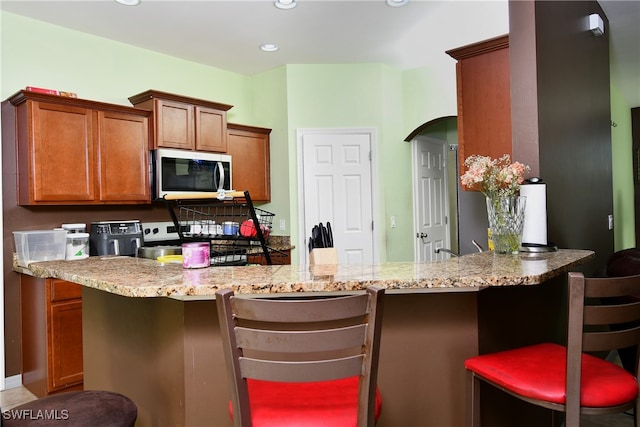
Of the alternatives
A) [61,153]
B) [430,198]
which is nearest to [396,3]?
[430,198]

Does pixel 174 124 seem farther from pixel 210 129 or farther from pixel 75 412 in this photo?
pixel 75 412

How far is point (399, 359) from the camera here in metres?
1.63

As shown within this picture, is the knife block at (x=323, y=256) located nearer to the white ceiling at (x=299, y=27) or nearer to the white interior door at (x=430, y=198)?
the white ceiling at (x=299, y=27)

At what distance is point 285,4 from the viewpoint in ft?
11.2

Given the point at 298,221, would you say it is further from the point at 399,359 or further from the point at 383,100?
the point at 399,359

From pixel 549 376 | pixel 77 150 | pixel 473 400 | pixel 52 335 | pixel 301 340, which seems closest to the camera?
pixel 301 340

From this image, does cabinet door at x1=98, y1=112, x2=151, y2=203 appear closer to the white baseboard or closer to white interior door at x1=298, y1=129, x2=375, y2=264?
the white baseboard

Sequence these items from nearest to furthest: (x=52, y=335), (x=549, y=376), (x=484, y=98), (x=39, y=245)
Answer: (x=549, y=376)
(x=484, y=98)
(x=52, y=335)
(x=39, y=245)

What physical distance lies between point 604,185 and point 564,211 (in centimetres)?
139

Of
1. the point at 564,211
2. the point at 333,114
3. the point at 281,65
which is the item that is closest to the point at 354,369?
the point at 564,211

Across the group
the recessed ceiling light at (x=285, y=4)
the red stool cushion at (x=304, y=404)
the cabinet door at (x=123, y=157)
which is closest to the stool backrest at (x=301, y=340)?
the red stool cushion at (x=304, y=404)

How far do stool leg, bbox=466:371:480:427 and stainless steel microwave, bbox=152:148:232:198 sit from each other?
8.26ft

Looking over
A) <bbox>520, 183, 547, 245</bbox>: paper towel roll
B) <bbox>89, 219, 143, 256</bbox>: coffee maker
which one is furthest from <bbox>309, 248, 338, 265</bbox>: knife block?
<bbox>89, 219, 143, 256</bbox>: coffee maker

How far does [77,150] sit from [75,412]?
2545mm
